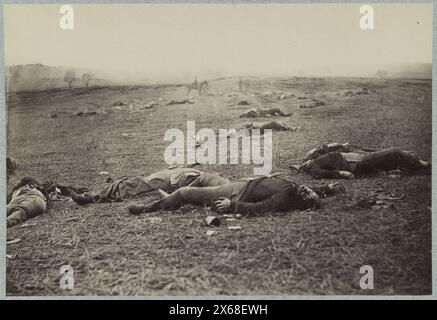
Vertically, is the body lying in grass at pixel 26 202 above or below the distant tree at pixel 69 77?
below

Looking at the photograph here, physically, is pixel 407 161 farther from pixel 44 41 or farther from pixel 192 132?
pixel 44 41

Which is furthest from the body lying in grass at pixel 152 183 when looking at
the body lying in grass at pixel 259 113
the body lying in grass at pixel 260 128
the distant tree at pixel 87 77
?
the distant tree at pixel 87 77

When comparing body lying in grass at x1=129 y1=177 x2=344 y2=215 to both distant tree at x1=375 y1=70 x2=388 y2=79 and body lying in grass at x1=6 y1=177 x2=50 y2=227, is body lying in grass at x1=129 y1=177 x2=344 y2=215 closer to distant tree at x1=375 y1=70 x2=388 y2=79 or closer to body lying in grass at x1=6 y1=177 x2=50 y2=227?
body lying in grass at x1=6 y1=177 x2=50 y2=227

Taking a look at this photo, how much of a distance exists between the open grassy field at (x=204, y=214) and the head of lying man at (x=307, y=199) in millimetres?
98

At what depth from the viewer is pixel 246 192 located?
6.38 metres

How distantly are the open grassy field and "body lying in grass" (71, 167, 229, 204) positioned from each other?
0.10 meters

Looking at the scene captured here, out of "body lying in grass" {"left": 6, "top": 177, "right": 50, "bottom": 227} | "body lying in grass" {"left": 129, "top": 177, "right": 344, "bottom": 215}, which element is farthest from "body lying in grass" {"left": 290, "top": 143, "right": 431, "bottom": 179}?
"body lying in grass" {"left": 6, "top": 177, "right": 50, "bottom": 227}

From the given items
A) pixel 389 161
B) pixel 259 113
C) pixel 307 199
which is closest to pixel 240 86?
pixel 259 113

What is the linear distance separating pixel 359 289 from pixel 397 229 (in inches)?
33.4

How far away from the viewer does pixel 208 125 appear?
6.61 meters

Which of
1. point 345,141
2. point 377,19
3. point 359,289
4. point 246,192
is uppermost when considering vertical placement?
point 377,19

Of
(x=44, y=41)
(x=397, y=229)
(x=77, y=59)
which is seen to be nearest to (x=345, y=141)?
(x=397, y=229)

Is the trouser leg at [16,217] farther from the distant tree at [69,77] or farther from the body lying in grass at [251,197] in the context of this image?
the distant tree at [69,77]

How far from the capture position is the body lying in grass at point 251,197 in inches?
249
